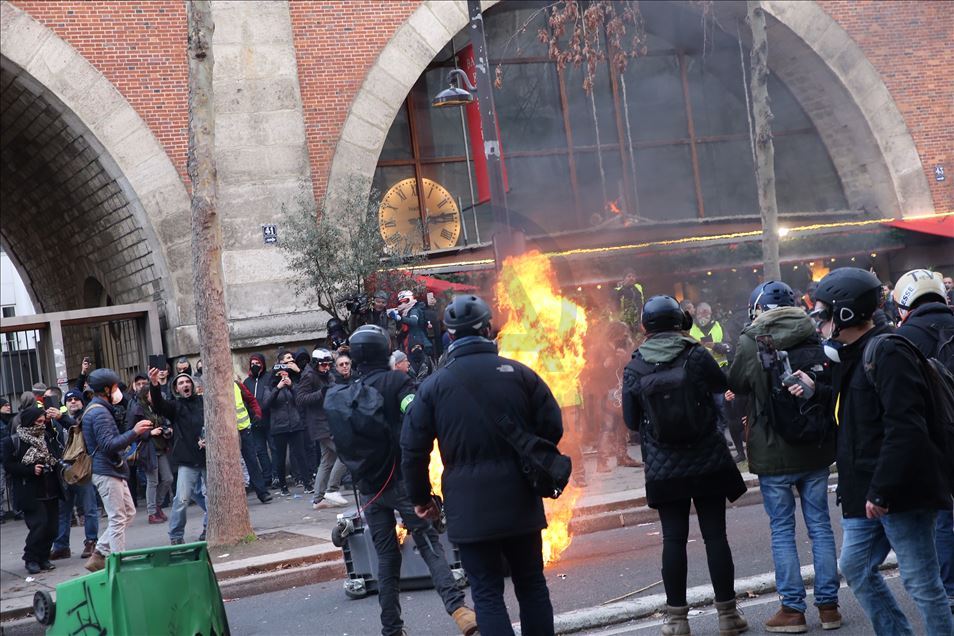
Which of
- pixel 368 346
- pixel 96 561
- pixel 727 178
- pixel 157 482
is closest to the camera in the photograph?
pixel 368 346

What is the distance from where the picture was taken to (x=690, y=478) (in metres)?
6.13

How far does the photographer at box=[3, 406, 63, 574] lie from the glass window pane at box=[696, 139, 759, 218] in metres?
14.4

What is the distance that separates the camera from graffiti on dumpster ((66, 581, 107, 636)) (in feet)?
16.8

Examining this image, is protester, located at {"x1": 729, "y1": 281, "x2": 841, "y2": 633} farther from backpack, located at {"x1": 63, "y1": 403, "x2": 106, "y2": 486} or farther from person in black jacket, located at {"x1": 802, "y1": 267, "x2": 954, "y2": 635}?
backpack, located at {"x1": 63, "y1": 403, "x2": 106, "y2": 486}

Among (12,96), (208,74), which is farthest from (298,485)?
(12,96)

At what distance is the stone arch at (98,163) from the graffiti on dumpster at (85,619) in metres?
12.6

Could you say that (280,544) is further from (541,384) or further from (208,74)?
(541,384)

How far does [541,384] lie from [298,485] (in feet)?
35.6

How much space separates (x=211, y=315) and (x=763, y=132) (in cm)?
768

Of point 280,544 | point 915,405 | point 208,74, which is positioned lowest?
point 280,544

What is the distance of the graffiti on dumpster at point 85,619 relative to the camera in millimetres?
5113

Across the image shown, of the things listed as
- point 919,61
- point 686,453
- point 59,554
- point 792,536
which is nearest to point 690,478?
point 686,453

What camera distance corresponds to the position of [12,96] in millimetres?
17641

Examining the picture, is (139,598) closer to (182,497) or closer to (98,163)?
(182,497)
